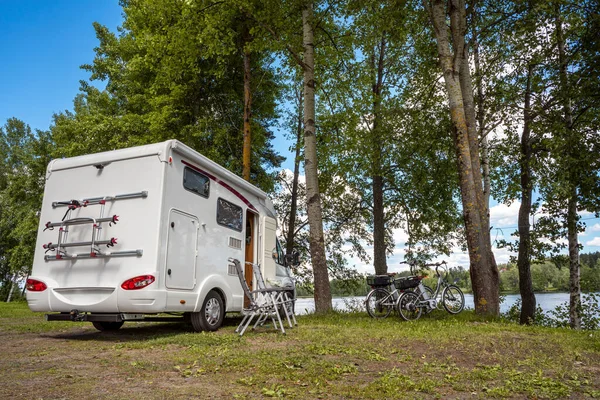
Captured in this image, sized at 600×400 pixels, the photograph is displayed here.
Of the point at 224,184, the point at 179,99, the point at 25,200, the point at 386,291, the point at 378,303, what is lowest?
the point at 378,303

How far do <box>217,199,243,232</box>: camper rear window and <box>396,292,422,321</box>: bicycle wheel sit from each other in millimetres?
3856

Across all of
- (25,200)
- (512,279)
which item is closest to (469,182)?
(512,279)

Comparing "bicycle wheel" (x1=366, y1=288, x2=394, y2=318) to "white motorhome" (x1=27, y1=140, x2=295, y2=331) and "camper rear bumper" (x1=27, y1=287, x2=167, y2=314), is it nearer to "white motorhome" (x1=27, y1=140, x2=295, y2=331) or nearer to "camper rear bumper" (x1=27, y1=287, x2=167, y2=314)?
"white motorhome" (x1=27, y1=140, x2=295, y2=331)

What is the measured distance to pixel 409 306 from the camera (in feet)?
30.7

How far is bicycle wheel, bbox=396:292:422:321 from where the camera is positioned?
9.34 meters

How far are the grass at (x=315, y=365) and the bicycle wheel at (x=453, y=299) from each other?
302cm

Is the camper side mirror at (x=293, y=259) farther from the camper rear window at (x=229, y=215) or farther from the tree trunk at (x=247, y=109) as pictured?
the tree trunk at (x=247, y=109)

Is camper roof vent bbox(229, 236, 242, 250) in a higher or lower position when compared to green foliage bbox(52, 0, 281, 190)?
lower

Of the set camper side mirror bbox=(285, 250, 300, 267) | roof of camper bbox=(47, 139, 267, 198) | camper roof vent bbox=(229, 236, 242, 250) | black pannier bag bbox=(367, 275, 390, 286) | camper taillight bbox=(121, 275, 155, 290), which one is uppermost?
roof of camper bbox=(47, 139, 267, 198)

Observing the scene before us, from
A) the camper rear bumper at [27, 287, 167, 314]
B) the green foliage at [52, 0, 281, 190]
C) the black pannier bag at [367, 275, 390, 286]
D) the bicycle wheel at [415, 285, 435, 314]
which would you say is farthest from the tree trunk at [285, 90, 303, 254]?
the camper rear bumper at [27, 287, 167, 314]

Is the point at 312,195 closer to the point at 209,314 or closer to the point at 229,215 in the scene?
the point at 229,215

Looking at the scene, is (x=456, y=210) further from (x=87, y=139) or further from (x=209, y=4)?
(x=87, y=139)

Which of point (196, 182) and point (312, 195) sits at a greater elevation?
point (312, 195)

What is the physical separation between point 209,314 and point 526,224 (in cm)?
1170
